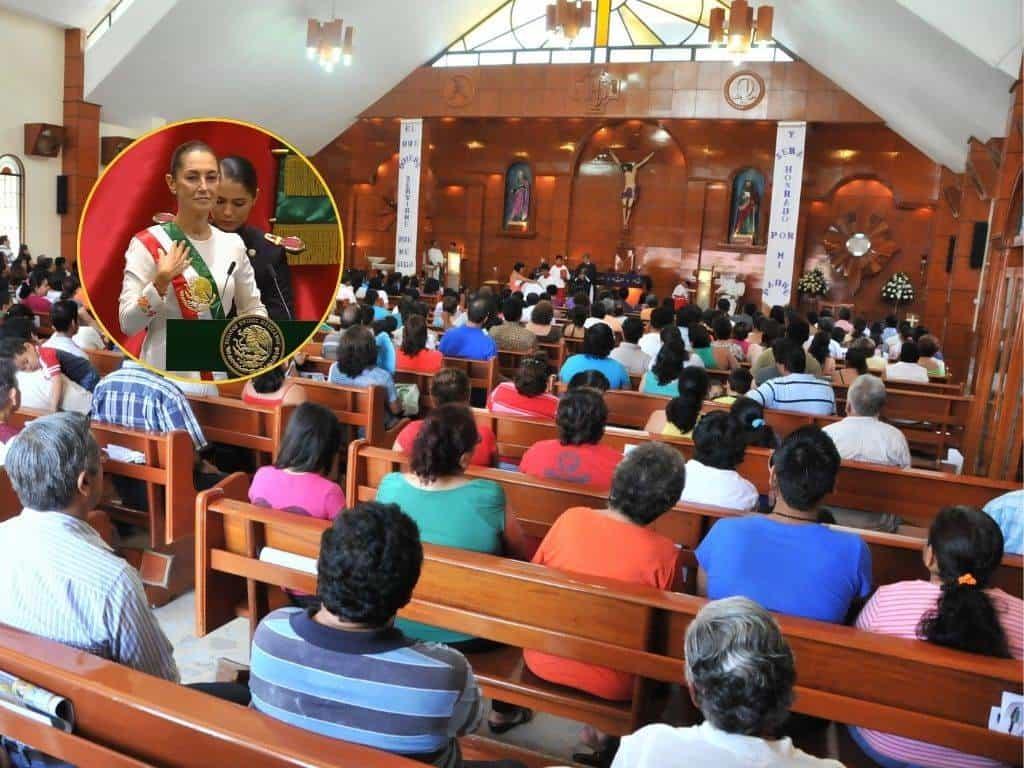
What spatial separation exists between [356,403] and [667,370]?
1.75m

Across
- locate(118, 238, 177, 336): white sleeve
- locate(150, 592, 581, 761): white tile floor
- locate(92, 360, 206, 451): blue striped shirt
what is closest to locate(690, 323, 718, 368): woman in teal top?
locate(92, 360, 206, 451): blue striped shirt

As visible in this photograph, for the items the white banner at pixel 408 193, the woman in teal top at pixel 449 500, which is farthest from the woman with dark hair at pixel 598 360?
the white banner at pixel 408 193

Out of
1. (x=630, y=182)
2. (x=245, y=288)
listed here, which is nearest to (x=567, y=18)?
(x=630, y=182)

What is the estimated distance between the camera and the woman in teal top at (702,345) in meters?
6.11

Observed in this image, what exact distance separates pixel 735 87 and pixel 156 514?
12.3m

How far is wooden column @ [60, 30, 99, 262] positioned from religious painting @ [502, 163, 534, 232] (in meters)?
7.21

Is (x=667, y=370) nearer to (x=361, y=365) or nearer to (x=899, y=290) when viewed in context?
(x=361, y=365)

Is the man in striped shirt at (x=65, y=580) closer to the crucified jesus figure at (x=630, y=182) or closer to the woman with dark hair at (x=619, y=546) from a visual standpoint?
the woman with dark hair at (x=619, y=546)

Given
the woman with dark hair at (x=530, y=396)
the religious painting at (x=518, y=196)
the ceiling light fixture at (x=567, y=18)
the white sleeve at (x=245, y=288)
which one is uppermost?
the ceiling light fixture at (x=567, y=18)

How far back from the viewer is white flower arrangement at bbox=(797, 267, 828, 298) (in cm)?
1430

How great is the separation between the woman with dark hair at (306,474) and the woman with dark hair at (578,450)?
2.46 ft

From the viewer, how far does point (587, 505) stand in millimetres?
2824

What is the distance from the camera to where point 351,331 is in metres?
4.75

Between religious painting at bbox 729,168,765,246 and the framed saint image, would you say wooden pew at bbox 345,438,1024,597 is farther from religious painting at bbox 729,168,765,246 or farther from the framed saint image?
the framed saint image
